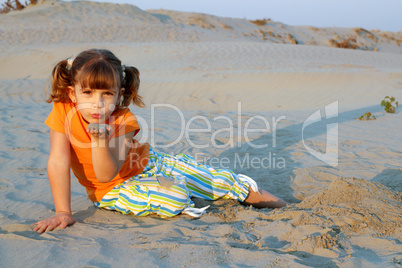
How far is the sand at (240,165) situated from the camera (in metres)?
1.80

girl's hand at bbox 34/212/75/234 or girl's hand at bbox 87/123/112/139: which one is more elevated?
girl's hand at bbox 87/123/112/139

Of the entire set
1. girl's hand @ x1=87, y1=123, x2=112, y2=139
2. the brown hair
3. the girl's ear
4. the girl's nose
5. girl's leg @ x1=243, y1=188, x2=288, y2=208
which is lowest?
girl's leg @ x1=243, y1=188, x2=288, y2=208

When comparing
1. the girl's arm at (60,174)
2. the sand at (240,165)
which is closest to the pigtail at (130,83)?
the girl's arm at (60,174)

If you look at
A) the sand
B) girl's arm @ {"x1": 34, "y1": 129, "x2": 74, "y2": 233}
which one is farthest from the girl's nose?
the sand

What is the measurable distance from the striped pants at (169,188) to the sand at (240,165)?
87 mm

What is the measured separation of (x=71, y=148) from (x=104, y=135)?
481 mm

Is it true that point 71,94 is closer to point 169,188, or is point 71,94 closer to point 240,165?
point 169,188

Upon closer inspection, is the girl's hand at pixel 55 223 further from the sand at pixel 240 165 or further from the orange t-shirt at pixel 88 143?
the orange t-shirt at pixel 88 143

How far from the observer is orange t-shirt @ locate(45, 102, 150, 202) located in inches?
93.9

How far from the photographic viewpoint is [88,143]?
2.41 m

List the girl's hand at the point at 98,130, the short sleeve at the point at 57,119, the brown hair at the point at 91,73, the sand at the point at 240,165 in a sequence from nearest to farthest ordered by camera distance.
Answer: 1. the sand at the point at 240,165
2. the girl's hand at the point at 98,130
3. the brown hair at the point at 91,73
4. the short sleeve at the point at 57,119

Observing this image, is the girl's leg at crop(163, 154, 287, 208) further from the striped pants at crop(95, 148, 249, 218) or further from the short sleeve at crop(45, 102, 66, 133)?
the short sleeve at crop(45, 102, 66, 133)

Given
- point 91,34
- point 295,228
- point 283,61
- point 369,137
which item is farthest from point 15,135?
point 91,34

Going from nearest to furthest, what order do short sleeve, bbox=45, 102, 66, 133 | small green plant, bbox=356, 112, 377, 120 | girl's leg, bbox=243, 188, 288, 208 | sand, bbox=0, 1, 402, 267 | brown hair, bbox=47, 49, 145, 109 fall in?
sand, bbox=0, 1, 402, 267 < brown hair, bbox=47, 49, 145, 109 < short sleeve, bbox=45, 102, 66, 133 < girl's leg, bbox=243, 188, 288, 208 < small green plant, bbox=356, 112, 377, 120
